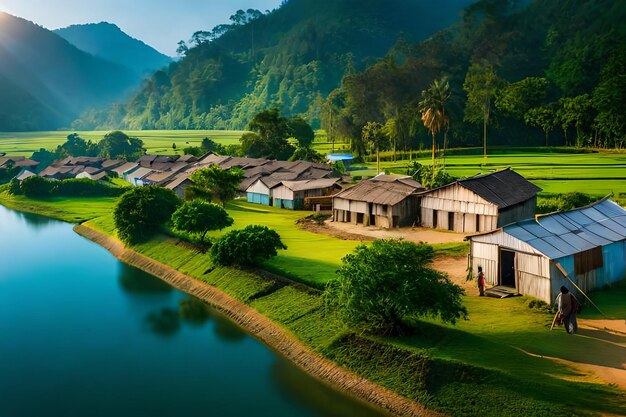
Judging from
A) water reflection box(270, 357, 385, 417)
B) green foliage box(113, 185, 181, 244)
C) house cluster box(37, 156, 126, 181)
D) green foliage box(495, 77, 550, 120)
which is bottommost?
water reflection box(270, 357, 385, 417)

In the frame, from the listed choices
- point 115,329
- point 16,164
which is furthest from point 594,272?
point 16,164

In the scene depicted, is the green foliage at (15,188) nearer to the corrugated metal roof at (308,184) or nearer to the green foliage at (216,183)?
the green foliage at (216,183)

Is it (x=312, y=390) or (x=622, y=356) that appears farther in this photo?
(x=312, y=390)

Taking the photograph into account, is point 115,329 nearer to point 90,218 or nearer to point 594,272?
point 594,272

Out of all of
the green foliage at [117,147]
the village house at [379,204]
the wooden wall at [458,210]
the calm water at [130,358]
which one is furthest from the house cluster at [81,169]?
the wooden wall at [458,210]

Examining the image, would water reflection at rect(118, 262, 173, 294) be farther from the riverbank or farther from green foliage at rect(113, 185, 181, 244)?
green foliage at rect(113, 185, 181, 244)

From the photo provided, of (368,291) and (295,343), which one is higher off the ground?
(368,291)

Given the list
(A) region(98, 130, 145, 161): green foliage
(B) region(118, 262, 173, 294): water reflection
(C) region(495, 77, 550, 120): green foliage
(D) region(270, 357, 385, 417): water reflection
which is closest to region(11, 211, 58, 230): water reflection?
(B) region(118, 262, 173, 294): water reflection
